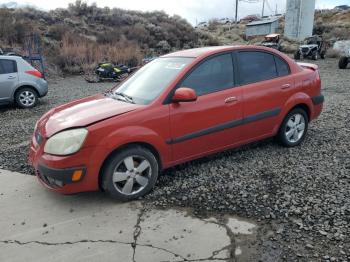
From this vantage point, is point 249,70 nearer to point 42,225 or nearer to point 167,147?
point 167,147

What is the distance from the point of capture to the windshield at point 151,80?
4070 millimetres

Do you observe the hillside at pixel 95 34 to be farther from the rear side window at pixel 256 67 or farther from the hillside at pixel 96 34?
the rear side window at pixel 256 67

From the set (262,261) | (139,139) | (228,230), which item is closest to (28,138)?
(139,139)

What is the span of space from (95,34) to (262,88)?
21.7m

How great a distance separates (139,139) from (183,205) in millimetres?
877

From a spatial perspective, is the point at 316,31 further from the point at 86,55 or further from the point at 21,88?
the point at 21,88

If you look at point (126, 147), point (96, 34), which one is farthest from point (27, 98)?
point (96, 34)

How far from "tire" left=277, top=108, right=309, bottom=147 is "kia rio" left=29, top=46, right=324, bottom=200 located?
0.05ft

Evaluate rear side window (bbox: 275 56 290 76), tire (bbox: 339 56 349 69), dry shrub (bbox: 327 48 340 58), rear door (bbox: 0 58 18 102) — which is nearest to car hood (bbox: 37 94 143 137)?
rear side window (bbox: 275 56 290 76)

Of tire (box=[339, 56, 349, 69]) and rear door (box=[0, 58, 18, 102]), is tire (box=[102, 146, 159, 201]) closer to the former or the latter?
rear door (box=[0, 58, 18, 102])

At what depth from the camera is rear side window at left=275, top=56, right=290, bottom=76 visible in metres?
4.97

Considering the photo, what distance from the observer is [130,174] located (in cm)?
375

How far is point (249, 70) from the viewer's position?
4664 millimetres

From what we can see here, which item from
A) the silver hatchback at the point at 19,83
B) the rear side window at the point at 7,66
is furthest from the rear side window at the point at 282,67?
the rear side window at the point at 7,66
